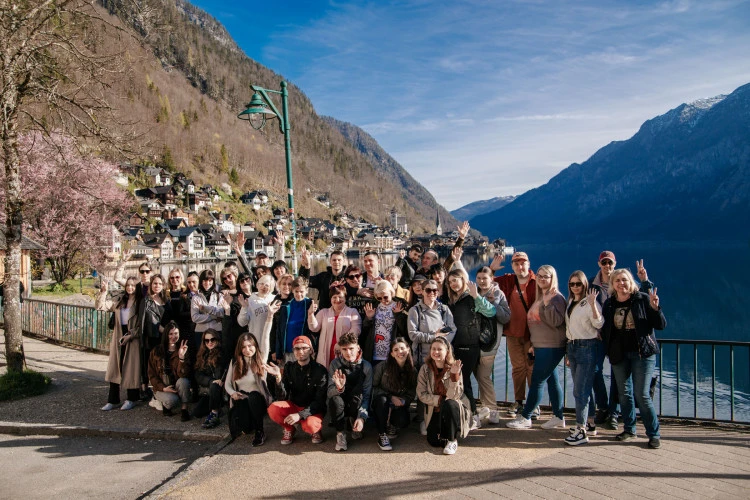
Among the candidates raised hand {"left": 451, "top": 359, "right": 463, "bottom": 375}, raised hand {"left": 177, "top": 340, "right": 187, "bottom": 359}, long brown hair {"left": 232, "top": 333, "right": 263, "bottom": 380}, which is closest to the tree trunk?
raised hand {"left": 177, "top": 340, "right": 187, "bottom": 359}

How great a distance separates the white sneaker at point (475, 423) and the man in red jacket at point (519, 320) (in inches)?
29.8

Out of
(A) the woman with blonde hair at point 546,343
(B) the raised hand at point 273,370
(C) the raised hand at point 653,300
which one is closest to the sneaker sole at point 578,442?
(A) the woman with blonde hair at point 546,343

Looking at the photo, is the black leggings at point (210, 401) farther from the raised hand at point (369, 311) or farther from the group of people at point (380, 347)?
the raised hand at point (369, 311)

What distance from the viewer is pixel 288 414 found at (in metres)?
5.72

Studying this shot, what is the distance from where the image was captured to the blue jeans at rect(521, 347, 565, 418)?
5.75 m

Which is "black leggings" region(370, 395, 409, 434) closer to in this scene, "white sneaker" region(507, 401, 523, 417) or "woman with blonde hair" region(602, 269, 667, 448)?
"white sneaker" region(507, 401, 523, 417)

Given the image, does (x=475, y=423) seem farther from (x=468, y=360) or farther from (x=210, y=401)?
(x=210, y=401)

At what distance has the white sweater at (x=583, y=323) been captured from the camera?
5.39 m

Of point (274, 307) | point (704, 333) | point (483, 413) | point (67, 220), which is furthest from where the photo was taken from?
point (704, 333)

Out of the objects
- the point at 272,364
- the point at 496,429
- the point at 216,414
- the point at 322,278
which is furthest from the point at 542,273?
the point at 216,414

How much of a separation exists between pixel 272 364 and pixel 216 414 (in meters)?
0.95

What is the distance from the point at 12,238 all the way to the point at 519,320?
311 inches

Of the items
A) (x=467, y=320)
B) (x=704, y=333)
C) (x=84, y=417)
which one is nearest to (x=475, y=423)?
(x=467, y=320)

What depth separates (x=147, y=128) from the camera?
8.80 metres
